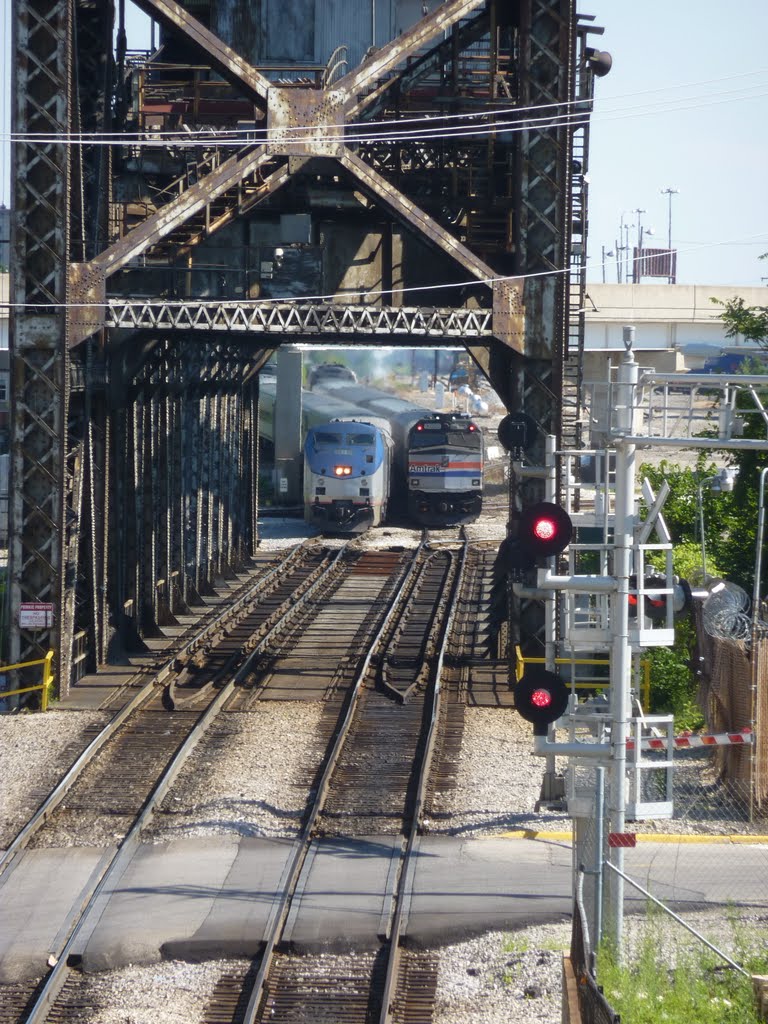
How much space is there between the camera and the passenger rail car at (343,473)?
38438mm

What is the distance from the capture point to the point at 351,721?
1820 cm

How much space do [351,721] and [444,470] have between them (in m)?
23.1

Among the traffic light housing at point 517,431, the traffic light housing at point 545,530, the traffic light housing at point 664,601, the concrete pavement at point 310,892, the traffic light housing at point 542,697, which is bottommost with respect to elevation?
the concrete pavement at point 310,892

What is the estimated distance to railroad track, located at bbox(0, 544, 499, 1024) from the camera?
10.1 meters

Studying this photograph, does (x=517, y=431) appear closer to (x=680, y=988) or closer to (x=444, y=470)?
(x=680, y=988)

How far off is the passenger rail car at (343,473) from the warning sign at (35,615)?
769 inches

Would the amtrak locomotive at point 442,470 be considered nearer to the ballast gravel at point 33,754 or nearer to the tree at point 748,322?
the tree at point 748,322

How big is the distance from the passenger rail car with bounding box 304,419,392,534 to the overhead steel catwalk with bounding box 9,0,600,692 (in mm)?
12900

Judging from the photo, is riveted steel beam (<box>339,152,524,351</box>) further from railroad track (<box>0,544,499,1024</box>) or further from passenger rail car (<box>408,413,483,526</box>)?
passenger rail car (<box>408,413,483,526</box>)

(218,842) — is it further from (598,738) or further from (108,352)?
(108,352)

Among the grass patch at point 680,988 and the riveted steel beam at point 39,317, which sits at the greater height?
the riveted steel beam at point 39,317

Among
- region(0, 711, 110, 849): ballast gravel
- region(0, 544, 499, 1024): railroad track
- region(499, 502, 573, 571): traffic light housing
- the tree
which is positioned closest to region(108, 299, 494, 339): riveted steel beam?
region(0, 544, 499, 1024): railroad track

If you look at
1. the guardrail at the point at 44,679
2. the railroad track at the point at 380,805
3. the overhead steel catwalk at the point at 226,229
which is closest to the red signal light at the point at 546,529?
the railroad track at the point at 380,805

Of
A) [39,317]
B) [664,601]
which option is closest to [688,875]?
[664,601]
